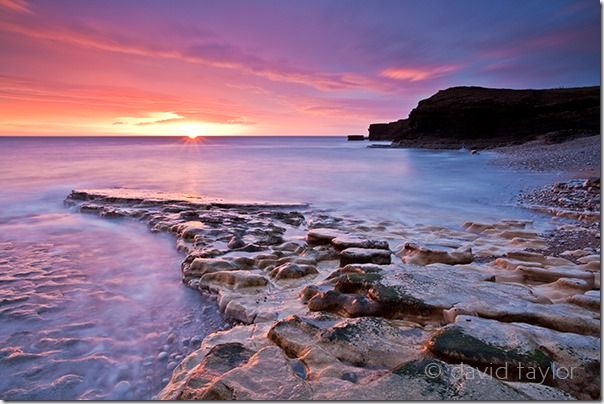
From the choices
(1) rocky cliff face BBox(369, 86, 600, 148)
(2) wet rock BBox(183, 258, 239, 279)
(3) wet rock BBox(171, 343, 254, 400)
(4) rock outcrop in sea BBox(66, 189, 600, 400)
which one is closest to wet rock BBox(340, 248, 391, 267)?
(4) rock outcrop in sea BBox(66, 189, 600, 400)

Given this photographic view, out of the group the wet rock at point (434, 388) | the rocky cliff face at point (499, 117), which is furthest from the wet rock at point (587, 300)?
the rocky cliff face at point (499, 117)

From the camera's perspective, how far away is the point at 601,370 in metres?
1.65

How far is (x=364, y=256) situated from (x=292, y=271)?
2.21ft

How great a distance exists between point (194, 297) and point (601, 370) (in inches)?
106

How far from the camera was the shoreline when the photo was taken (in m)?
1.58

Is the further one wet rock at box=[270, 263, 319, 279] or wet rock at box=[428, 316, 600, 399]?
wet rock at box=[270, 263, 319, 279]

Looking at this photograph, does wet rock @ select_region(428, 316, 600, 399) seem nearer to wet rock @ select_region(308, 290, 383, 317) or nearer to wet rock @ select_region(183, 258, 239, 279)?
wet rock @ select_region(308, 290, 383, 317)

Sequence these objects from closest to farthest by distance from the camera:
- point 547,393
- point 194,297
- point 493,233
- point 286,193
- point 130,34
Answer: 1. point 547,393
2. point 194,297
3. point 130,34
4. point 493,233
5. point 286,193

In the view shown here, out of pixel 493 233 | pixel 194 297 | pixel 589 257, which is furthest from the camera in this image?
pixel 493 233

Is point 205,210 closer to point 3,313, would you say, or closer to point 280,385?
point 3,313

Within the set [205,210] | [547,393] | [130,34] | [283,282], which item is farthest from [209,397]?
[205,210]

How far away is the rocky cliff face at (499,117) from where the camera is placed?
2652 centimetres

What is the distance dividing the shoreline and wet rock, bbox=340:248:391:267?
0.01m

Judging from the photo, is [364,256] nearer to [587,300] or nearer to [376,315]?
[376,315]
